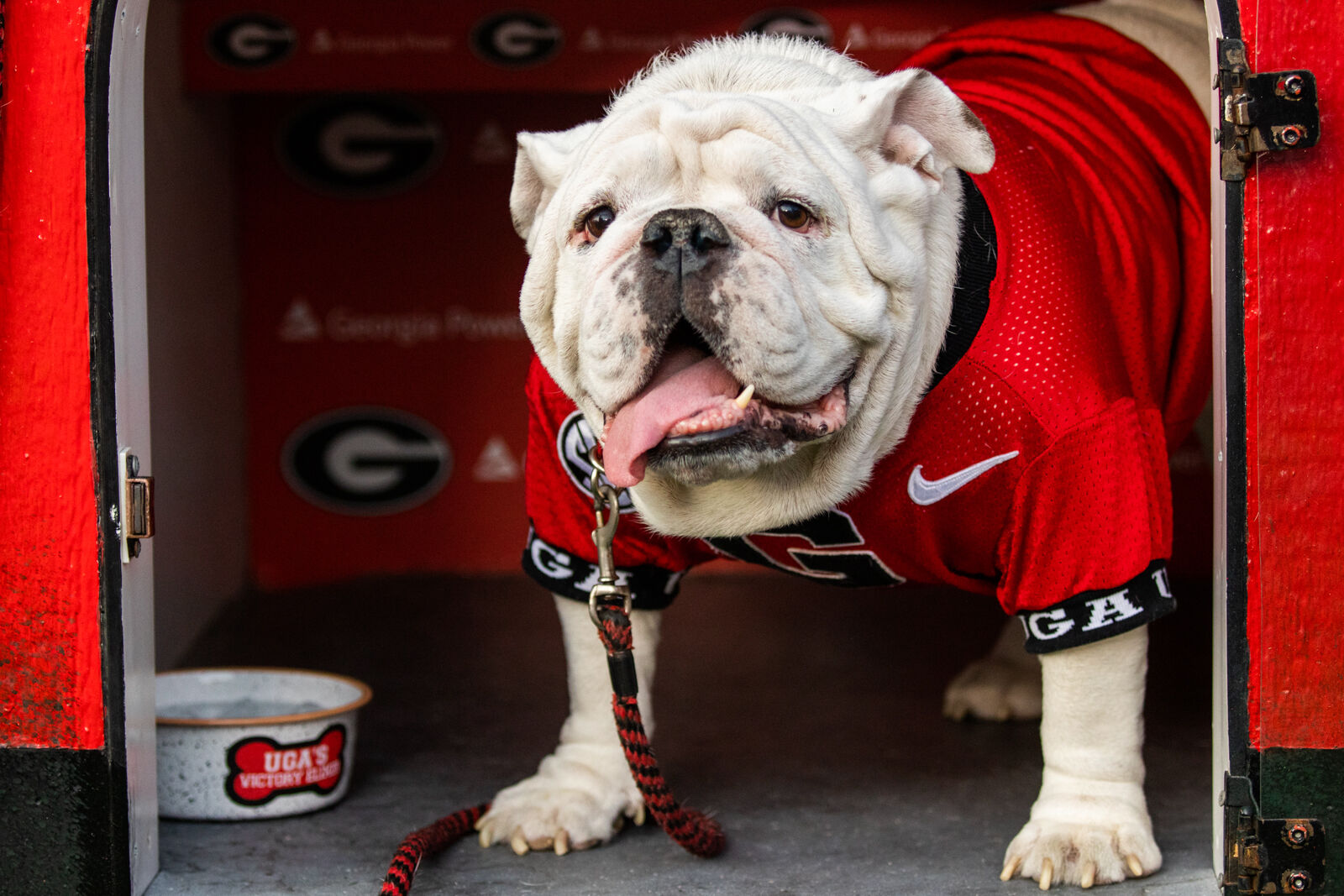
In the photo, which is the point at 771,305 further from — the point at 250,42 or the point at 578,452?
the point at 250,42

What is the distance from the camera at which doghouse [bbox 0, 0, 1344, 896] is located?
207 cm

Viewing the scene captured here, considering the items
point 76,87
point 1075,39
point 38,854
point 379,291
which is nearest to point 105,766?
point 38,854

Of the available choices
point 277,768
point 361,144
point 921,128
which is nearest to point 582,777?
point 277,768

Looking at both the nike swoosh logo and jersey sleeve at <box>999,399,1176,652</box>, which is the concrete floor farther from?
the nike swoosh logo

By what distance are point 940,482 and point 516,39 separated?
252cm

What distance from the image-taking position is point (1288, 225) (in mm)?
2041

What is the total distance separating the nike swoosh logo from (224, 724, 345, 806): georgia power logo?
1.11 meters

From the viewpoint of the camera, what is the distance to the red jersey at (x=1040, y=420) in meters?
2.16

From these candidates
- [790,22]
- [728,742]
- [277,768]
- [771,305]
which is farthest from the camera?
[790,22]

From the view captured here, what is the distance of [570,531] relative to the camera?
2498 mm

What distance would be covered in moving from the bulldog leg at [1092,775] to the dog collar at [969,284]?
19.1 inches

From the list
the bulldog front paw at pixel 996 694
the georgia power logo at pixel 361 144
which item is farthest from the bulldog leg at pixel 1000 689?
the georgia power logo at pixel 361 144

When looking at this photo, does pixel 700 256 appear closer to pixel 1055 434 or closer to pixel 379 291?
pixel 1055 434

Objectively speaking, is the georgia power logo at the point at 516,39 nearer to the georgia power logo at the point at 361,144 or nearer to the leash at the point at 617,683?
the georgia power logo at the point at 361,144
